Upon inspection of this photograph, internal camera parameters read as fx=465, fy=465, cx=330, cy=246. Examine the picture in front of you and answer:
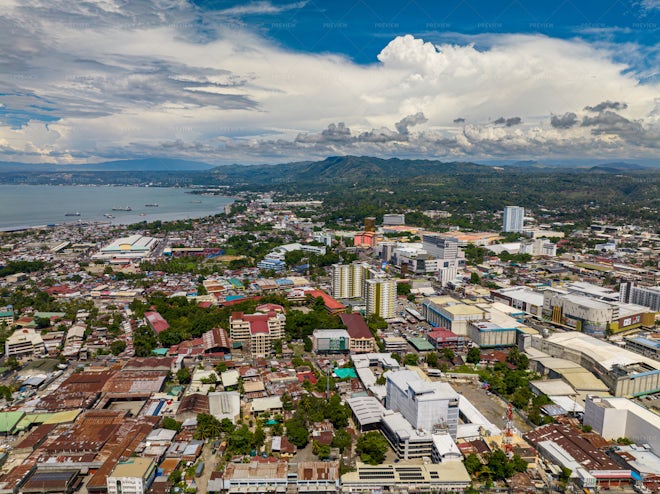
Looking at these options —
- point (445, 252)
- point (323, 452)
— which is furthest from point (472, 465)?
point (445, 252)

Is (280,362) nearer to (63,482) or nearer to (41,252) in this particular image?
(63,482)

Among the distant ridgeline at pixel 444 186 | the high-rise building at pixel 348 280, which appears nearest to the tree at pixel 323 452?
the high-rise building at pixel 348 280

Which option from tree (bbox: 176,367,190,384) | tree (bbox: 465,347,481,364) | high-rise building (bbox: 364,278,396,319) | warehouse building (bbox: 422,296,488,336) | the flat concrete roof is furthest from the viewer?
high-rise building (bbox: 364,278,396,319)

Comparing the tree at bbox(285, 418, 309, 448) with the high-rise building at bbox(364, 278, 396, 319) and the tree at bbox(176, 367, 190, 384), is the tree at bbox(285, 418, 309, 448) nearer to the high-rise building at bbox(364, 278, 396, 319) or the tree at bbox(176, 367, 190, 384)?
the tree at bbox(176, 367, 190, 384)

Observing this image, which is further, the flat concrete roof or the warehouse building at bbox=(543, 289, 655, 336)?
the warehouse building at bbox=(543, 289, 655, 336)

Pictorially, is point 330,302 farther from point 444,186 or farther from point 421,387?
point 444,186

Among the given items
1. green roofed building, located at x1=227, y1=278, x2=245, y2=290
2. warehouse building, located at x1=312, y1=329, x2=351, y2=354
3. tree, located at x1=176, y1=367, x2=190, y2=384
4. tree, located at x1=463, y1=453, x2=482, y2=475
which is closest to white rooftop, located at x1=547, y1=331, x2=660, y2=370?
tree, located at x1=463, y1=453, x2=482, y2=475
